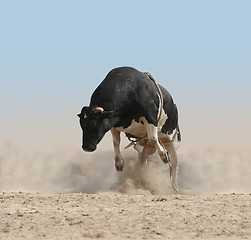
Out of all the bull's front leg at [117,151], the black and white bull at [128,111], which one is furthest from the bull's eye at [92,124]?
the bull's front leg at [117,151]

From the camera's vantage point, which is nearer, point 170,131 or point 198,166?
point 170,131

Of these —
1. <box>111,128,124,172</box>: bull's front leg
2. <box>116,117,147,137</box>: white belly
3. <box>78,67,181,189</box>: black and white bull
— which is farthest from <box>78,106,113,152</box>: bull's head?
<box>111,128,124,172</box>: bull's front leg

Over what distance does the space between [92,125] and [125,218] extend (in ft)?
11.0

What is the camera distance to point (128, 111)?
1243cm

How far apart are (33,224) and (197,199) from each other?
145 inches

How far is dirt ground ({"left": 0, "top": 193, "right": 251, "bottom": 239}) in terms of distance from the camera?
309 inches

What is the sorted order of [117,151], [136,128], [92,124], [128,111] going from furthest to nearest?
[117,151], [136,128], [128,111], [92,124]

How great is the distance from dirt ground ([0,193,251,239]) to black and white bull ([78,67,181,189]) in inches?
65.2

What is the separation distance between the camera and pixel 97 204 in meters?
10.1

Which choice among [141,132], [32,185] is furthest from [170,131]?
[32,185]

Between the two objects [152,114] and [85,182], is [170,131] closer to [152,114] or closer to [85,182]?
[152,114]

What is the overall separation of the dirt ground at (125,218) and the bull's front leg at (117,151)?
1.80 metres

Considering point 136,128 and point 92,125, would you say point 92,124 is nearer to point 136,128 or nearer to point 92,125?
point 92,125

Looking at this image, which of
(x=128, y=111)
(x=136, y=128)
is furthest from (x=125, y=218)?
(x=136, y=128)
